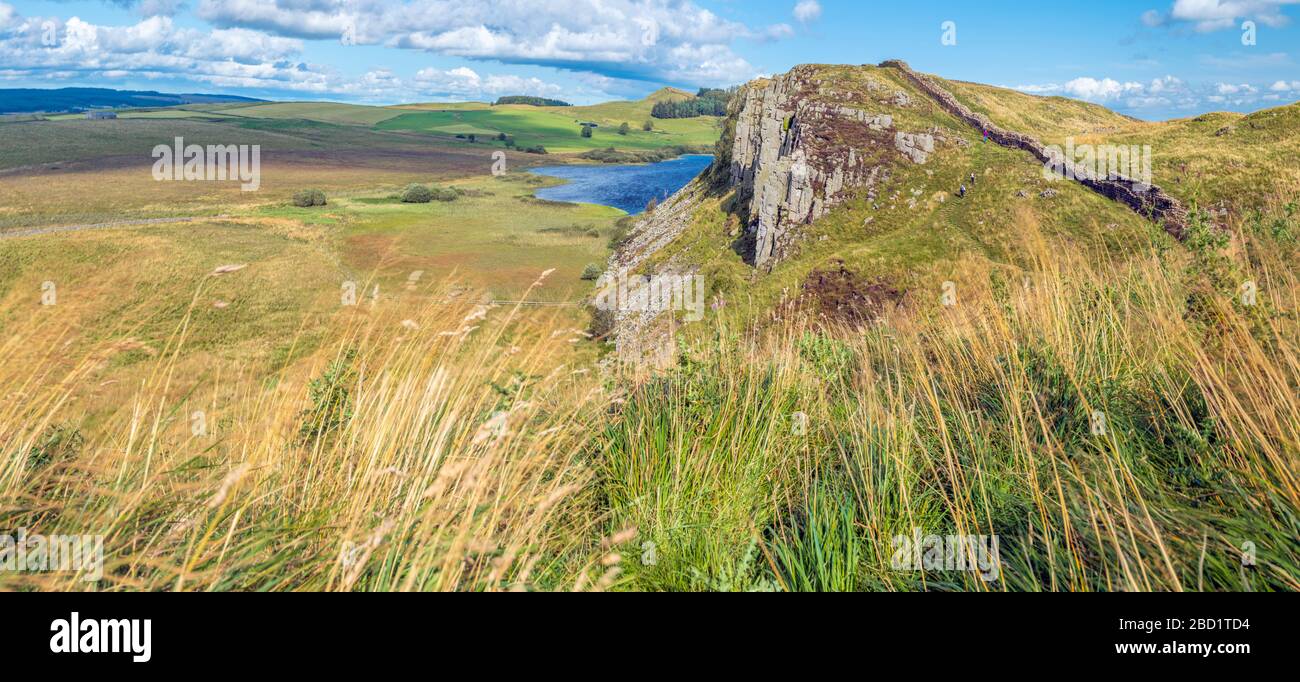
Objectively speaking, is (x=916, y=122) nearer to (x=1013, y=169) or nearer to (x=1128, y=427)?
(x=1013, y=169)

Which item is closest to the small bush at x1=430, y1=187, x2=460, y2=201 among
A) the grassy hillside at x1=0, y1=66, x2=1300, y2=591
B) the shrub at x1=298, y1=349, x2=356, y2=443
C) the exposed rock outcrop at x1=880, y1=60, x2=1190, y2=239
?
the exposed rock outcrop at x1=880, y1=60, x2=1190, y2=239

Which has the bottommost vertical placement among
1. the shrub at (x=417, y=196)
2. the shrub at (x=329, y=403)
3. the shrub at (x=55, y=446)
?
the shrub at (x=55, y=446)

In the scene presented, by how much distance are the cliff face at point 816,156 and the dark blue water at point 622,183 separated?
153 feet

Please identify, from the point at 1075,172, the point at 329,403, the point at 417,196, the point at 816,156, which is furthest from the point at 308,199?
the point at 329,403

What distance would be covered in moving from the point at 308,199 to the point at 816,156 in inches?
3065

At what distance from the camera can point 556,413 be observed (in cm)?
457

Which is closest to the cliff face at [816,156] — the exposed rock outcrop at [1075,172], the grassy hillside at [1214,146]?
the exposed rock outcrop at [1075,172]

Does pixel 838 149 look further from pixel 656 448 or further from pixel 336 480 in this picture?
pixel 336 480

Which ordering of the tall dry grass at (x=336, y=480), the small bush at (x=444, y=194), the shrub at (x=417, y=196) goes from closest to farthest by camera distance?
1. the tall dry grass at (x=336, y=480)
2. the shrub at (x=417, y=196)
3. the small bush at (x=444, y=194)

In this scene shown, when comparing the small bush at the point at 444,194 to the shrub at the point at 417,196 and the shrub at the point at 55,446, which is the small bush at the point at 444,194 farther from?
the shrub at the point at 55,446

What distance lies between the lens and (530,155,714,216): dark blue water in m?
116

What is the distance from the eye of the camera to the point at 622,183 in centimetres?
13838

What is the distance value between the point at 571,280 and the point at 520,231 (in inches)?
964

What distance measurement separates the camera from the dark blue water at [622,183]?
115562 millimetres
